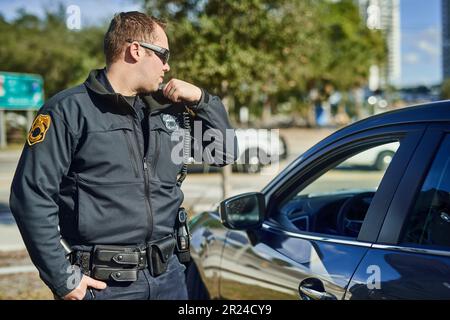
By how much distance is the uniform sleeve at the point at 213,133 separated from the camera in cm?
260

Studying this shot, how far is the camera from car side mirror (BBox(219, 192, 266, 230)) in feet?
9.61

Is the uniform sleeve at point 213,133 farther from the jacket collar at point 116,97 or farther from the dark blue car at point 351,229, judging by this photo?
the dark blue car at point 351,229

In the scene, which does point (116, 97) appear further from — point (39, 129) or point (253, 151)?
point (253, 151)

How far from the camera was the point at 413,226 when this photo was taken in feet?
7.29

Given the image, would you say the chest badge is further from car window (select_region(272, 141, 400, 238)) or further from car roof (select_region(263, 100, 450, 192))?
car window (select_region(272, 141, 400, 238))

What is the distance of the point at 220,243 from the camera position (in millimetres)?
3242

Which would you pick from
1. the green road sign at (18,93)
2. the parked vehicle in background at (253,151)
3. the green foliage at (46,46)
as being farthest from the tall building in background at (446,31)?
the green road sign at (18,93)

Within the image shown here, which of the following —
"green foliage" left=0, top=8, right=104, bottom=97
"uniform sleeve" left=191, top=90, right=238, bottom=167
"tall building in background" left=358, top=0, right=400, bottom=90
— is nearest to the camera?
"uniform sleeve" left=191, top=90, right=238, bottom=167

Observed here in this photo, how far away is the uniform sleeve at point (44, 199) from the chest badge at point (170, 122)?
448 millimetres

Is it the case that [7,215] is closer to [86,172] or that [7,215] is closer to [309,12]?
[309,12]

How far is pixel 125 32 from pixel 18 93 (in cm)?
2509

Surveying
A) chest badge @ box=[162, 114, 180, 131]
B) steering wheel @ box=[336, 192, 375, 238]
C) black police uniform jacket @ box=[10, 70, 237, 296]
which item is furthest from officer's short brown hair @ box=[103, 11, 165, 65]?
steering wheel @ box=[336, 192, 375, 238]

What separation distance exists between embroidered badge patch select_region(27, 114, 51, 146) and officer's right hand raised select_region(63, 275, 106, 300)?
1.73 ft
